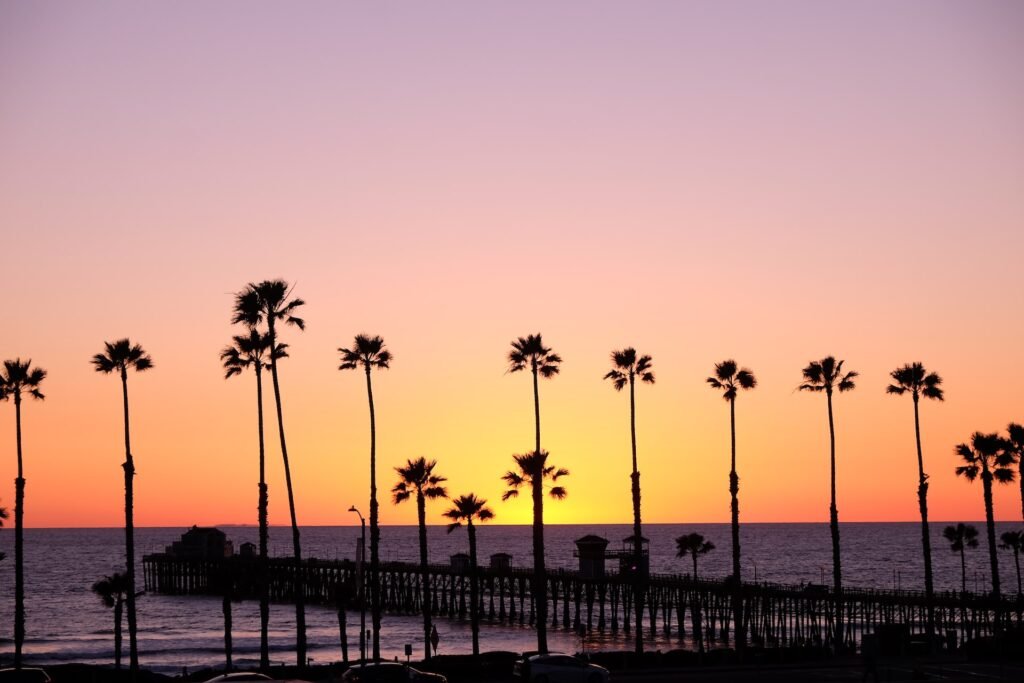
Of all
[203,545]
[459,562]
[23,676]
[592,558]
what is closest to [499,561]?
[459,562]

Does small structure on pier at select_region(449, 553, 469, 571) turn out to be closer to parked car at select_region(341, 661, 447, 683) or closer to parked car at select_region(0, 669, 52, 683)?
parked car at select_region(0, 669, 52, 683)

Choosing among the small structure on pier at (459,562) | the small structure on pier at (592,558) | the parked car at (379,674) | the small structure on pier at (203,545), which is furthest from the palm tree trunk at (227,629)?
the small structure on pier at (203,545)

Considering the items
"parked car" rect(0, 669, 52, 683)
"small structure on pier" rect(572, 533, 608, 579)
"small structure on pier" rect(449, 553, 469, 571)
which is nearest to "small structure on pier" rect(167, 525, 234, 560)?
"small structure on pier" rect(449, 553, 469, 571)

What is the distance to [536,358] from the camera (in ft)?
237

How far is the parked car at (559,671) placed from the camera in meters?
46.7

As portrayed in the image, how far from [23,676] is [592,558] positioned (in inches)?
3369

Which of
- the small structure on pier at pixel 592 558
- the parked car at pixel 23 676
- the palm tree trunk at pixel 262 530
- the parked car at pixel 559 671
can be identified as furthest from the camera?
the small structure on pier at pixel 592 558

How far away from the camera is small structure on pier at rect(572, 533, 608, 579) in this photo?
126 m

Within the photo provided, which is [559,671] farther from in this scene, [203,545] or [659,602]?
[203,545]

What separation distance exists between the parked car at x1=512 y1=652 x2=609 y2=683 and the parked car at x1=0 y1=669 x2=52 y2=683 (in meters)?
17.9

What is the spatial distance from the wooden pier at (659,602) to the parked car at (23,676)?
69.5 feet

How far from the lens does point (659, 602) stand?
14825 cm

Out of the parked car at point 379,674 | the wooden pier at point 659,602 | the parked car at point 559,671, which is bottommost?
the wooden pier at point 659,602

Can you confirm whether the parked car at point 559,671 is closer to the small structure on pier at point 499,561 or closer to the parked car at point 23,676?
the parked car at point 23,676
